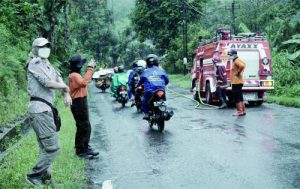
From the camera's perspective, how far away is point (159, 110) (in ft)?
43.2

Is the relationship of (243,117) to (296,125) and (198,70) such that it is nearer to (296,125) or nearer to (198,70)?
(296,125)

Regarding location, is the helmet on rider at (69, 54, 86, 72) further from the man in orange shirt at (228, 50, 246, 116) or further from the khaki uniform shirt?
the man in orange shirt at (228, 50, 246, 116)

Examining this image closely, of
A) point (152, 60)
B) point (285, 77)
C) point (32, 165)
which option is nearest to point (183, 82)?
point (285, 77)

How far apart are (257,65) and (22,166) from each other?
13.1 meters

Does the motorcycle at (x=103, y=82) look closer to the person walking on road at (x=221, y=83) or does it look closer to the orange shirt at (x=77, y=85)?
the person walking on road at (x=221, y=83)

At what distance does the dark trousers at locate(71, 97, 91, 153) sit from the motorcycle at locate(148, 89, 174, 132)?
351cm

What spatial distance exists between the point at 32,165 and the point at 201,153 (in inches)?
128

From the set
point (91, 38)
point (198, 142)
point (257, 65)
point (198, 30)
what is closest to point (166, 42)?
point (198, 30)

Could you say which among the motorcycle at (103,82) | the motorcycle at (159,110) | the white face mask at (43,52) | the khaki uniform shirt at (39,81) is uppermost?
the white face mask at (43,52)

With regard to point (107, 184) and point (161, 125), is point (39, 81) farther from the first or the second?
point (161, 125)

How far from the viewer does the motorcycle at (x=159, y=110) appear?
13125mm

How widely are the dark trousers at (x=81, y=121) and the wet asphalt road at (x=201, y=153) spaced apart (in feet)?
1.61

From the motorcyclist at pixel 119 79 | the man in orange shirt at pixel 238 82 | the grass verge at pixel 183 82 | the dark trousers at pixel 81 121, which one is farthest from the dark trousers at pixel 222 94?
the grass verge at pixel 183 82

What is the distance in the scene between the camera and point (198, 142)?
11109 millimetres
